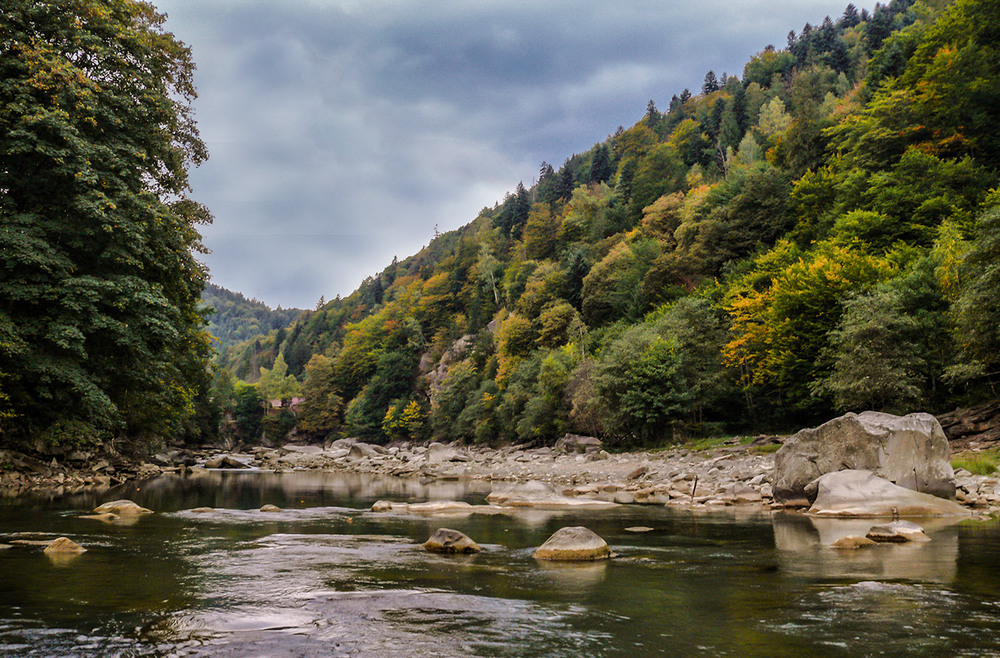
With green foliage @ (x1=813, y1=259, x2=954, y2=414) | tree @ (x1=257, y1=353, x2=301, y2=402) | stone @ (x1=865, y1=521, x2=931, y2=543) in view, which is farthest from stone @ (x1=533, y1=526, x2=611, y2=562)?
tree @ (x1=257, y1=353, x2=301, y2=402)

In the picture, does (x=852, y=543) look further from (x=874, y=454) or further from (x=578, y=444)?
(x=578, y=444)

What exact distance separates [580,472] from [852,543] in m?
21.3

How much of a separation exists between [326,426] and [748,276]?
77.9 meters

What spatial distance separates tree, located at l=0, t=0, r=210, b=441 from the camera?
45.2 feet

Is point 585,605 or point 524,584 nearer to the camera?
point 585,605

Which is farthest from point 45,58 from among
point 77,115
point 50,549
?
point 50,549

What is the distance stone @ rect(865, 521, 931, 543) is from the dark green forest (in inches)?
516

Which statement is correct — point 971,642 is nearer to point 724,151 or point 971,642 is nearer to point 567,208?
point 567,208

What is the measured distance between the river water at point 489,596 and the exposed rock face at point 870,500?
6.06ft

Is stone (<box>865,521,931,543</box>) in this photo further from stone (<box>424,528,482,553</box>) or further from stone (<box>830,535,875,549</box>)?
stone (<box>424,528,482,553</box>)

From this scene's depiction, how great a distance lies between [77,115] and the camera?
14.9 m

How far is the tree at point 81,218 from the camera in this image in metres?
13.8

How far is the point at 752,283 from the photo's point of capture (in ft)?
128

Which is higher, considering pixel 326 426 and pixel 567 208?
pixel 567 208
